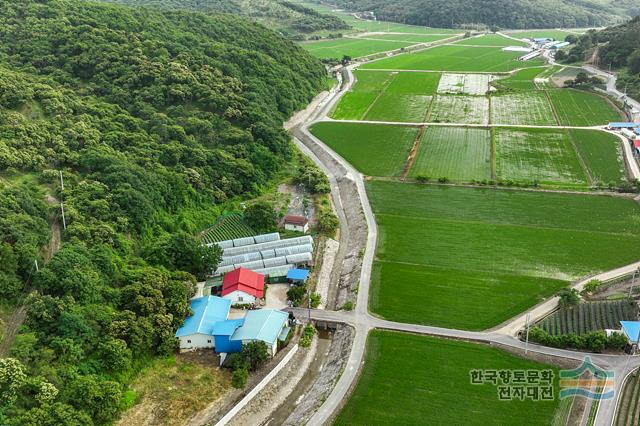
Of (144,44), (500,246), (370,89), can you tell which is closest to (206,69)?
(144,44)

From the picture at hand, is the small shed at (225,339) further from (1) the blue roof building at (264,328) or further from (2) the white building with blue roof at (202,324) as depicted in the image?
(2) the white building with blue roof at (202,324)

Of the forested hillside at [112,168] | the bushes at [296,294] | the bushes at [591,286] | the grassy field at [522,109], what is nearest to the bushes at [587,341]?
the bushes at [591,286]

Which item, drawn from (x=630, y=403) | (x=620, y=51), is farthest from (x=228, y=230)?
(x=620, y=51)

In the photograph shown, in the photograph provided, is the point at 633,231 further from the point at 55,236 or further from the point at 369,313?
the point at 55,236

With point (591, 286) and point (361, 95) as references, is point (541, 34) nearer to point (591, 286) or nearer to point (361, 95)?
point (361, 95)

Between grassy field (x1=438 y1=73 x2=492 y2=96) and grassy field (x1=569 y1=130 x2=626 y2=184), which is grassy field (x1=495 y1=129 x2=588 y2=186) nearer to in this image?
grassy field (x1=569 y1=130 x2=626 y2=184)

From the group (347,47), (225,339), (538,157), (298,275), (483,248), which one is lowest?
(225,339)

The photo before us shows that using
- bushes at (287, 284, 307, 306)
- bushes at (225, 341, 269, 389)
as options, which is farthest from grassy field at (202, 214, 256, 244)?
bushes at (225, 341, 269, 389)
